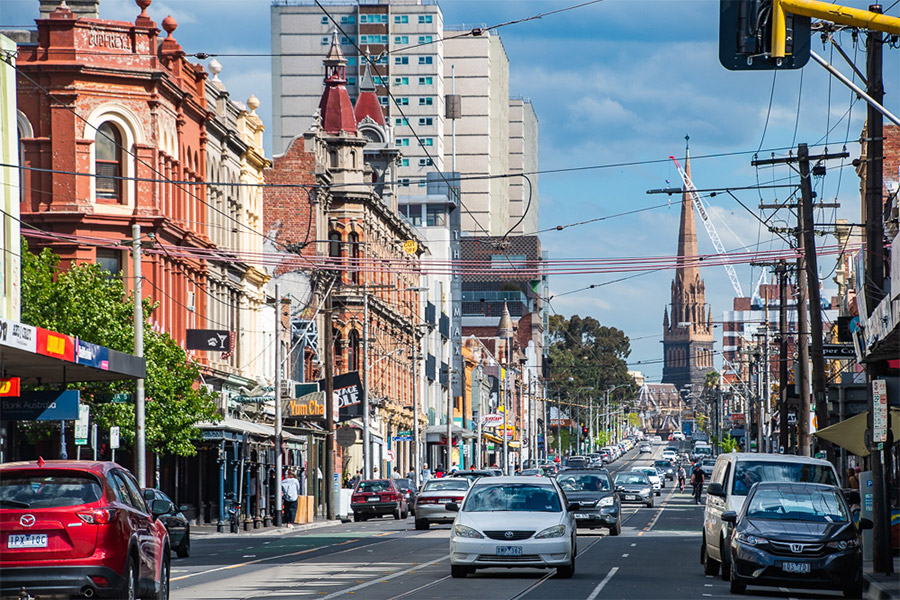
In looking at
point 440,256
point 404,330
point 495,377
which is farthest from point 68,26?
point 495,377

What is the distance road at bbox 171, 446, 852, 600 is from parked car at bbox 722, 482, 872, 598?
419 millimetres

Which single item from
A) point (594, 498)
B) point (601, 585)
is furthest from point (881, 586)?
point (594, 498)

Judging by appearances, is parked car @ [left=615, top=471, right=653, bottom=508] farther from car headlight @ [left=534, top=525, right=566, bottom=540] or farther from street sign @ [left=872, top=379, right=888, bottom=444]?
car headlight @ [left=534, top=525, right=566, bottom=540]

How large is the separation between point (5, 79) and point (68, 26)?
11.6m

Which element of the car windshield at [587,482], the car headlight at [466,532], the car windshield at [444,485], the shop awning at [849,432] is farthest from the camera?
the car windshield at [444,485]

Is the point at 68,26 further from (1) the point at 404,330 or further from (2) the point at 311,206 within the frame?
(1) the point at 404,330

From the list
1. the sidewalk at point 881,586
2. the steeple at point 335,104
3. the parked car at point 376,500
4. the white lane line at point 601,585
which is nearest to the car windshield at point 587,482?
the white lane line at point 601,585

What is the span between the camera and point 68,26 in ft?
155

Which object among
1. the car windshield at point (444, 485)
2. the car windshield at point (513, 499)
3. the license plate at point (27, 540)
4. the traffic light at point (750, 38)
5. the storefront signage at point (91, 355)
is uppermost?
the traffic light at point (750, 38)

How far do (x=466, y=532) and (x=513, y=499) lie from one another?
1.38 meters

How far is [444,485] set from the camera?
44281 mm

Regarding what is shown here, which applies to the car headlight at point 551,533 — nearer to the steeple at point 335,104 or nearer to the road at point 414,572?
the road at point 414,572

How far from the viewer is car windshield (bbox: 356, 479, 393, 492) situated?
55.2 metres

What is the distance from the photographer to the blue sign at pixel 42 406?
30.2 metres
